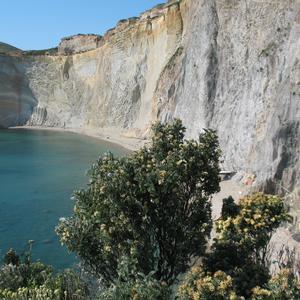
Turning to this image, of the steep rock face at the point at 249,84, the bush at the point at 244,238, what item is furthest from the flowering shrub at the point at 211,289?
the steep rock face at the point at 249,84

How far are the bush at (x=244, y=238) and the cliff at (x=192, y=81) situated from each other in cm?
978

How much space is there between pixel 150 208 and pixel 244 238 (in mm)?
2378

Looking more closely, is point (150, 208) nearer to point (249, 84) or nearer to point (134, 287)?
point (134, 287)

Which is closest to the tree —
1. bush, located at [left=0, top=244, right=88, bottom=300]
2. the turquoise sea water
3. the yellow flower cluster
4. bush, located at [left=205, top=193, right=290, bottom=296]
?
bush, located at [left=205, top=193, right=290, bottom=296]

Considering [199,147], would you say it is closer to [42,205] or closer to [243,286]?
[243,286]

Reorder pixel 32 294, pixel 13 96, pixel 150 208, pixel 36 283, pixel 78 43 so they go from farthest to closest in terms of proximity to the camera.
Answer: pixel 78 43 < pixel 13 96 < pixel 36 283 < pixel 150 208 < pixel 32 294

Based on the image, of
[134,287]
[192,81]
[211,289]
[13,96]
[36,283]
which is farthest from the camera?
[13,96]

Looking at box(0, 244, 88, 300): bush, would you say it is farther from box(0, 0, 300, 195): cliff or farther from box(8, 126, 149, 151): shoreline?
box(8, 126, 149, 151): shoreline

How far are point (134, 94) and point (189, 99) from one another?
29091mm

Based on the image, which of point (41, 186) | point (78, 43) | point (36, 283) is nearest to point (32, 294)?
point (36, 283)

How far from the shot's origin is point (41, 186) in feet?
119

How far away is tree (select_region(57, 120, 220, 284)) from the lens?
11383mm

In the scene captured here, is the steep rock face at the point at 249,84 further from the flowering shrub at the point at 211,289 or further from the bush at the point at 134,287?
the flowering shrub at the point at 211,289

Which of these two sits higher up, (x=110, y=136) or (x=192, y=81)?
(x=192, y=81)
